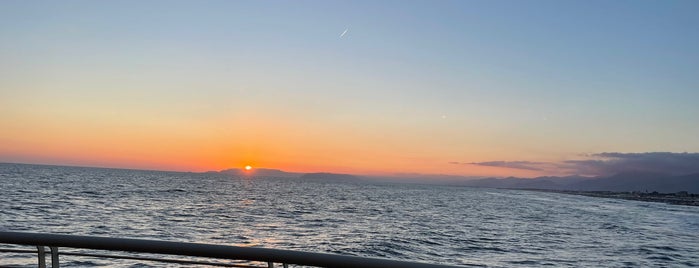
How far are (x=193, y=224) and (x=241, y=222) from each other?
3911mm

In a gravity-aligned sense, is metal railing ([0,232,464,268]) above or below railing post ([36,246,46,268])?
above

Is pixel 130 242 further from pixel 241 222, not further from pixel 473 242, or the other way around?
pixel 241 222

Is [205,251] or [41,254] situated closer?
[205,251]

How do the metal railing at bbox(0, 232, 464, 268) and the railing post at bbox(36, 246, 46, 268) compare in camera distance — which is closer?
the metal railing at bbox(0, 232, 464, 268)

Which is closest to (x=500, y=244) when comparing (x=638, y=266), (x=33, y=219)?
(x=638, y=266)

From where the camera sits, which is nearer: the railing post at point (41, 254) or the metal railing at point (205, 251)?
the metal railing at point (205, 251)

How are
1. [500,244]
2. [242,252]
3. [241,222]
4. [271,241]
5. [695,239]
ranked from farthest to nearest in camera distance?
[695,239], [241,222], [500,244], [271,241], [242,252]

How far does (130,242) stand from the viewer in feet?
9.03

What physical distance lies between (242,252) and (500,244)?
3486 centimetres

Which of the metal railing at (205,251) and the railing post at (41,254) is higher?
the metal railing at (205,251)

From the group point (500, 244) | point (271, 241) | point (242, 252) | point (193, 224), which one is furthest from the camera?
point (193, 224)

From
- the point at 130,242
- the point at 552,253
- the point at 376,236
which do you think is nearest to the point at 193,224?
the point at 376,236

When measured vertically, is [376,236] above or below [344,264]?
below

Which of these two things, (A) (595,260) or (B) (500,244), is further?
(B) (500,244)
